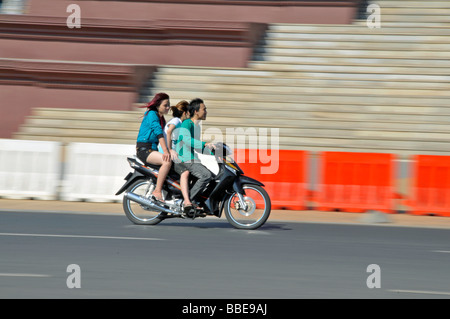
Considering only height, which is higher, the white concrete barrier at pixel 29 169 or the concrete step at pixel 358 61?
the concrete step at pixel 358 61

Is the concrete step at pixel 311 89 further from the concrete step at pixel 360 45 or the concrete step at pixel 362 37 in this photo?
the concrete step at pixel 362 37

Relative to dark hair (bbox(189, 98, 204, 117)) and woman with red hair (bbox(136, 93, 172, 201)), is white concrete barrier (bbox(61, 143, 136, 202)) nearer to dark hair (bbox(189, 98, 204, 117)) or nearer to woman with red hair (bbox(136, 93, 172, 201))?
Answer: woman with red hair (bbox(136, 93, 172, 201))

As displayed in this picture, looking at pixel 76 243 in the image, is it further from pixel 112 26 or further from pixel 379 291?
pixel 112 26

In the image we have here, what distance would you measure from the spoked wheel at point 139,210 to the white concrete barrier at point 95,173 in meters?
3.27

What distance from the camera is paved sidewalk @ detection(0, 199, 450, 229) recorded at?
11.7 m

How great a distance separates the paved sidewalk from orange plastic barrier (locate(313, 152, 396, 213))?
12.0 inches

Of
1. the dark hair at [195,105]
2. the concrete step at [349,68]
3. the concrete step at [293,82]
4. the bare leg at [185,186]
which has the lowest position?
the bare leg at [185,186]

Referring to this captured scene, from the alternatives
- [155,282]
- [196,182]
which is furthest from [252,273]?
[196,182]

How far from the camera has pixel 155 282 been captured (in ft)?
21.1

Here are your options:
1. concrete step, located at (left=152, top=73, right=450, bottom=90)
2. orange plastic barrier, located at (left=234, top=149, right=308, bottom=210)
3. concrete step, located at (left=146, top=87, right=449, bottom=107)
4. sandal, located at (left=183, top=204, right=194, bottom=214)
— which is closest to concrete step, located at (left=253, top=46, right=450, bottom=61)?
concrete step, located at (left=152, top=73, right=450, bottom=90)

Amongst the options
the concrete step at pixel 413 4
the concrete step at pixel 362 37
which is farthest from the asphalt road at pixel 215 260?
the concrete step at pixel 413 4

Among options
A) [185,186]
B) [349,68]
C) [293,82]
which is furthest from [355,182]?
[349,68]

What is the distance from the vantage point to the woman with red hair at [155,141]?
9.96m

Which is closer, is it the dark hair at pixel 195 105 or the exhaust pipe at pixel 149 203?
the dark hair at pixel 195 105
